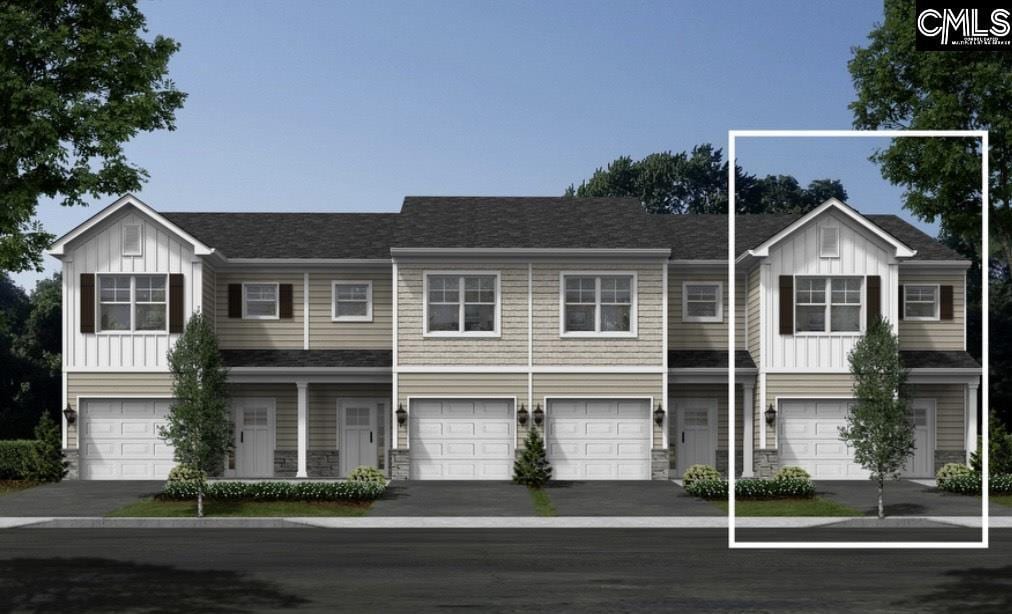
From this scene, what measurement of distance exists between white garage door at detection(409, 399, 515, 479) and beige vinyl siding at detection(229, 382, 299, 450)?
12.9ft

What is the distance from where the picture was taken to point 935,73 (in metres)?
37.4

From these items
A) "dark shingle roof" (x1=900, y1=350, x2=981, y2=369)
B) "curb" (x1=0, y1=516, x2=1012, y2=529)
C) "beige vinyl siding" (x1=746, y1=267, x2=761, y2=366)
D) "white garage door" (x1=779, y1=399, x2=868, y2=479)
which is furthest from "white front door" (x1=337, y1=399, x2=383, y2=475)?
"dark shingle roof" (x1=900, y1=350, x2=981, y2=369)

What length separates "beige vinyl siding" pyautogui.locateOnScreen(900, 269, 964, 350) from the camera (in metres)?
38.4

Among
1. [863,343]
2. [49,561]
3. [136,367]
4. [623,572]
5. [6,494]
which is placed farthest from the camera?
[136,367]

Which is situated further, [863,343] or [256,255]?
[256,255]

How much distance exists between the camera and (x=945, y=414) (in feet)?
124

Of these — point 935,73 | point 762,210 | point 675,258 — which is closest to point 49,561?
point 675,258

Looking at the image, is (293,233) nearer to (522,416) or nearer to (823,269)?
(522,416)

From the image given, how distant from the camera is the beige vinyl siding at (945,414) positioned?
37844mm

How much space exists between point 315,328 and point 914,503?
682 inches

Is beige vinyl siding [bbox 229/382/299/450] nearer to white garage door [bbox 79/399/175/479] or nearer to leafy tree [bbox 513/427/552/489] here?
white garage door [bbox 79/399/175/479]

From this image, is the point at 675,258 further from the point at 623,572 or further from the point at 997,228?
the point at 623,572

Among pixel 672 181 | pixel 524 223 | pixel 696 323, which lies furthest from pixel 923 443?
pixel 672 181

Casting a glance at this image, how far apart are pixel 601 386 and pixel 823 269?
22.8 ft
